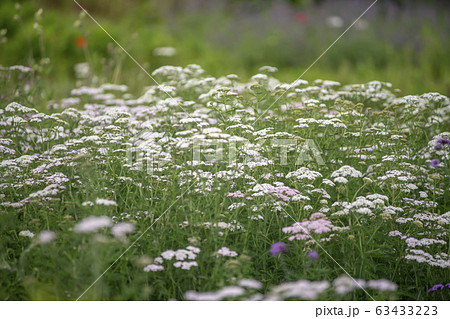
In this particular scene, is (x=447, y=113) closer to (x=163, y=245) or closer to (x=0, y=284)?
(x=163, y=245)

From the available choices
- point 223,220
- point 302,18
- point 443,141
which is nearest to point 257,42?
point 302,18

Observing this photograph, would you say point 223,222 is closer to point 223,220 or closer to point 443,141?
point 223,220

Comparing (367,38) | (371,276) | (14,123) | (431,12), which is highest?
(431,12)

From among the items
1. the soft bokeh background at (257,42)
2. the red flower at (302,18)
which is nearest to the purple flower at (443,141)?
the soft bokeh background at (257,42)

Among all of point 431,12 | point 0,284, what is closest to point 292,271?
point 0,284

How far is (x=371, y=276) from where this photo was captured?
3238 millimetres

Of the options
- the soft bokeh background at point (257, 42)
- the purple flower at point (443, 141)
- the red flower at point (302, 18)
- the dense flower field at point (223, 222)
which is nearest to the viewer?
the dense flower field at point (223, 222)

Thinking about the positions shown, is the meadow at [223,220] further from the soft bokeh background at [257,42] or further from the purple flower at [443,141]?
the soft bokeh background at [257,42]

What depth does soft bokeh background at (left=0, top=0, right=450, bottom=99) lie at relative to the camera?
9219 mm

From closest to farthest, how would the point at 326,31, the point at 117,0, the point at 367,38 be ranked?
the point at 367,38 → the point at 326,31 → the point at 117,0

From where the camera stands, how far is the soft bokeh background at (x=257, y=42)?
9219 mm

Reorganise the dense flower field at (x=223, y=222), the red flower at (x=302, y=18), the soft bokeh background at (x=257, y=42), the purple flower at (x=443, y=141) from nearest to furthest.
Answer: the dense flower field at (x=223, y=222)
the purple flower at (x=443, y=141)
the soft bokeh background at (x=257, y=42)
the red flower at (x=302, y=18)

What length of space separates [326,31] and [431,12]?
341cm

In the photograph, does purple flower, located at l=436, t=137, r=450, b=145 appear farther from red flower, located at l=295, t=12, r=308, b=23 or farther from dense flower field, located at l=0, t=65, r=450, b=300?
red flower, located at l=295, t=12, r=308, b=23
